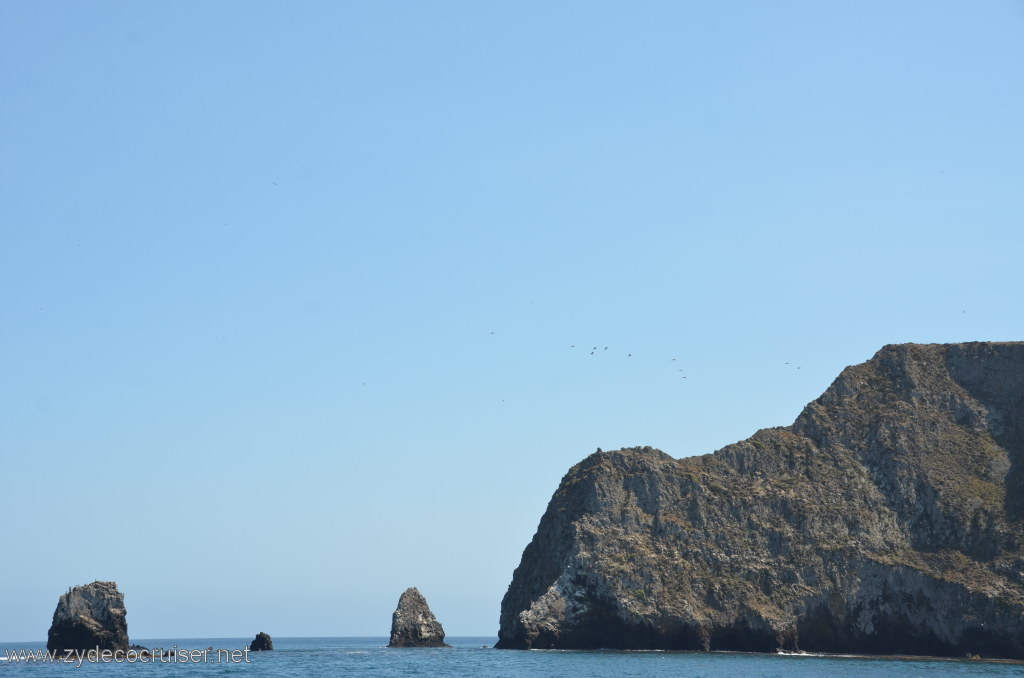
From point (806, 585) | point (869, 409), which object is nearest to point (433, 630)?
point (806, 585)

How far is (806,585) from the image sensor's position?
10394 cm

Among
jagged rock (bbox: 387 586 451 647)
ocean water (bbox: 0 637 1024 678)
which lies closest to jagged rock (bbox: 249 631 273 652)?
jagged rock (bbox: 387 586 451 647)

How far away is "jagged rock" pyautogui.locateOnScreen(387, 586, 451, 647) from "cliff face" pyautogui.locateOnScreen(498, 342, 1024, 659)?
39.4ft

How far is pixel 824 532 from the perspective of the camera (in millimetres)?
108000

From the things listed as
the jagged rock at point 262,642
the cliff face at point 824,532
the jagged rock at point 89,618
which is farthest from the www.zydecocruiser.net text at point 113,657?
the cliff face at point 824,532

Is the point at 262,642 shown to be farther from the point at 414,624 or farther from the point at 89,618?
the point at 89,618

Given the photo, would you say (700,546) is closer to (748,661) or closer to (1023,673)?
(748,661)

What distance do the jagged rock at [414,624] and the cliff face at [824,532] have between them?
39.4 feet

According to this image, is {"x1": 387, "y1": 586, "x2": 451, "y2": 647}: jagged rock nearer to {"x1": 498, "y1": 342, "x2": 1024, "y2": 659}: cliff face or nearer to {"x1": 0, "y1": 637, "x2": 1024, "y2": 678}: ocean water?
{"x1": 498, "y1": 342, "x2": 1024, "y2": 659}: cliff face

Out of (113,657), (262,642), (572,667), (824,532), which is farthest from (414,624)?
(572,667)

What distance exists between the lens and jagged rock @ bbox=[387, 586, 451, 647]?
12575 cm

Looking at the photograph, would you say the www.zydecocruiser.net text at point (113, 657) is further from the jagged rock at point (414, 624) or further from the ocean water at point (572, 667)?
the jagged rock at point (414, 624)

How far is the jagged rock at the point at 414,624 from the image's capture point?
125750mm

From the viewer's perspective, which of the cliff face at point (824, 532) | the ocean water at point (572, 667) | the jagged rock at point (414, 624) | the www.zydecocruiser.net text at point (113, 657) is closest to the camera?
the ocean water at point (572, 667)
